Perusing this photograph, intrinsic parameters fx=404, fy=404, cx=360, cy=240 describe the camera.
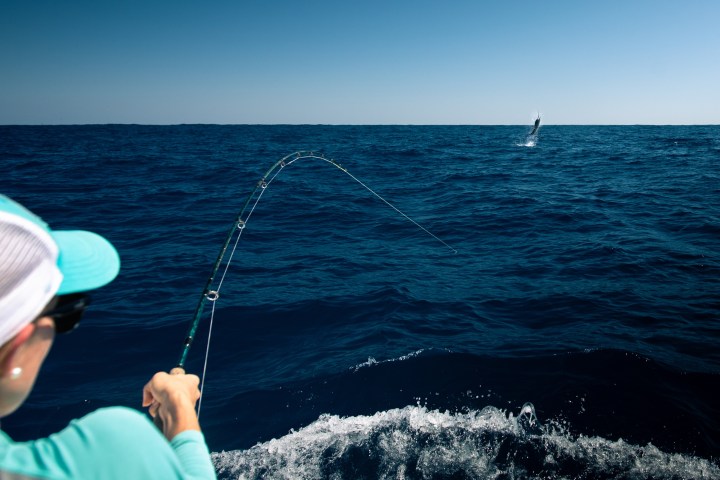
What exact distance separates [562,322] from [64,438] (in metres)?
5.78

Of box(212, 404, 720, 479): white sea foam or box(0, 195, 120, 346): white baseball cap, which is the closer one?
box(0, 195, 120, 346): white baseball cap

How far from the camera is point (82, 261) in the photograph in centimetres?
112

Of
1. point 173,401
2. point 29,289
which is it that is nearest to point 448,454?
point 173,401

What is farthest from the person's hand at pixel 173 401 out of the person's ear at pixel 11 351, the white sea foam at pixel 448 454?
the white sea foam at pixel 448 454

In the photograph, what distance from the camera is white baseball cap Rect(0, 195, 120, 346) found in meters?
0.82

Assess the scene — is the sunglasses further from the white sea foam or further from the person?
the white sea foam

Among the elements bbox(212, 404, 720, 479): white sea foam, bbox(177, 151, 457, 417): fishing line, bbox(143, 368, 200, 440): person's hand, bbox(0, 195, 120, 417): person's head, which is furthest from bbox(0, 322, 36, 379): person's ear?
bbox(212, 404, 720, 479): white sea foam

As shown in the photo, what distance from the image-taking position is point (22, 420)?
414 cm

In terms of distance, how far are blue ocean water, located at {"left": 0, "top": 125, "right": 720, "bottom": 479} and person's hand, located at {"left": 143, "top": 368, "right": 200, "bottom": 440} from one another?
82.7 inches

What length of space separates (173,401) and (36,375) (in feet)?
1.85

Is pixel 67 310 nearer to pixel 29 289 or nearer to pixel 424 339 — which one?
pixel 29 289

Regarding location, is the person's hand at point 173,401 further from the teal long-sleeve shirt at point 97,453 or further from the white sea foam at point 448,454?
the white sea foam at point 448,454

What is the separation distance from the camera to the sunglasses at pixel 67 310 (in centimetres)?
107

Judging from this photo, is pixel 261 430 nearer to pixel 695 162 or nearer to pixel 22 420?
pixel 22 420
